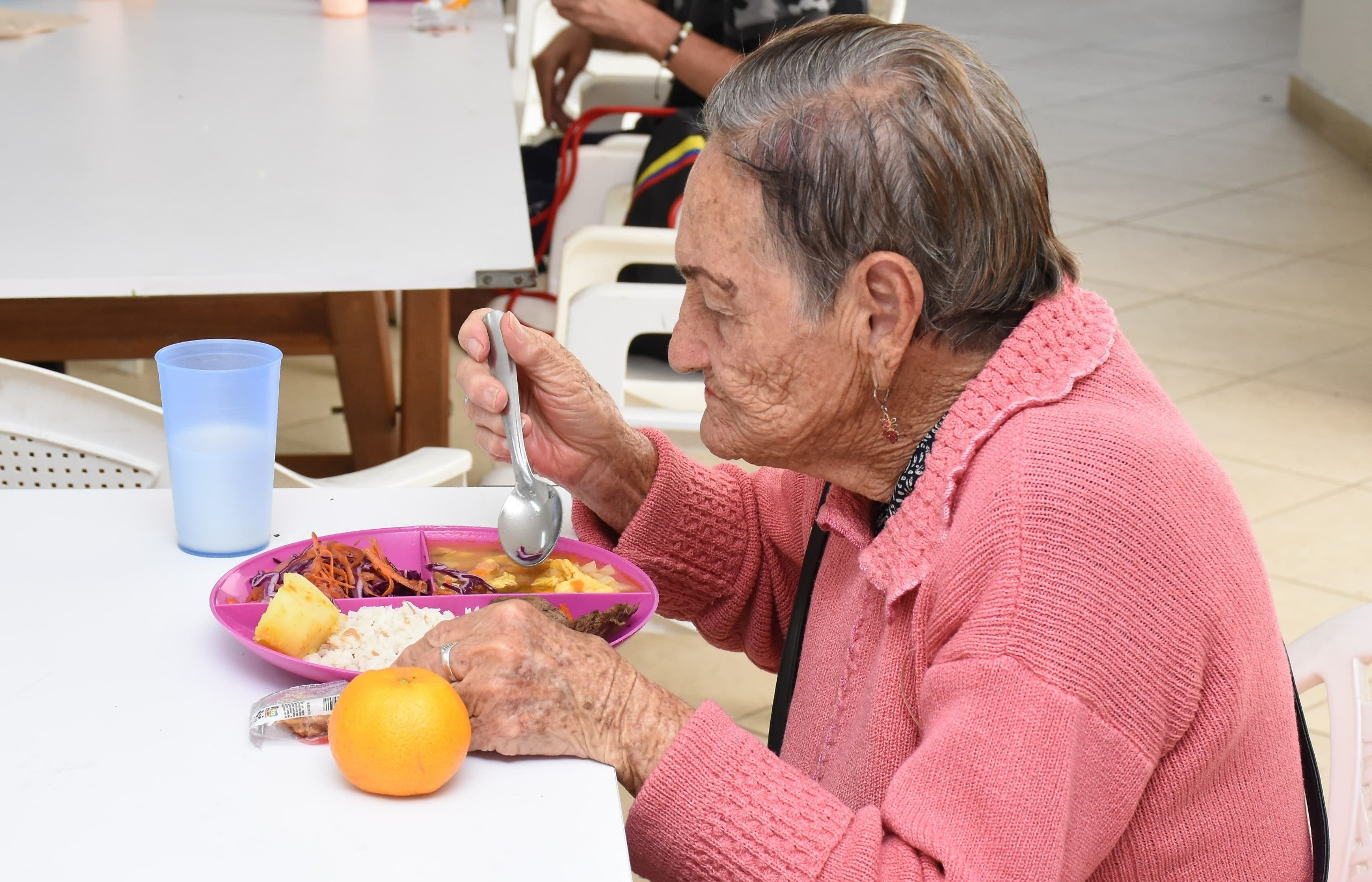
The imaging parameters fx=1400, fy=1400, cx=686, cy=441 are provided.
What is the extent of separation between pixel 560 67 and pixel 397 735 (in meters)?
3.14

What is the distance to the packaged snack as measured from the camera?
3.16ft

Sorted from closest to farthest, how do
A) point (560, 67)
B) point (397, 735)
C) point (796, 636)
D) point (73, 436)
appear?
point (397, 735), point (796, 636), point (73, 436), point (560, 67)

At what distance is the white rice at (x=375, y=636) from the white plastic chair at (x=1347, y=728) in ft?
2.74

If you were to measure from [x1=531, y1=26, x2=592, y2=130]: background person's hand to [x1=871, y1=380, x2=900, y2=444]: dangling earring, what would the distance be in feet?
8.92

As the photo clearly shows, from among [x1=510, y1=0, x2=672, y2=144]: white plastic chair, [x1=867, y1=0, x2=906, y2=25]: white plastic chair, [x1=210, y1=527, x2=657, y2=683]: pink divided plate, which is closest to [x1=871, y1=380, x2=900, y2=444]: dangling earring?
[x1=210, y1=527, x2=657, y2=683]: pink divided plate

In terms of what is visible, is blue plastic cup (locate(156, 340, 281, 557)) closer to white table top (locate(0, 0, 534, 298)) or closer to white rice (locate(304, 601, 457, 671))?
white rice (locate(304, 601, 457, 671))

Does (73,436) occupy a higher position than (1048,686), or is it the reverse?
(1048,686)

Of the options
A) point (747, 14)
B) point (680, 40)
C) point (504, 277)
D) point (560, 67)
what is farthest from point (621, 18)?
point (504, 277)

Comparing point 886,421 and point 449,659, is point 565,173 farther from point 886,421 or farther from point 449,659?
point 449,659

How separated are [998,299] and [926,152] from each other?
14 centimetres

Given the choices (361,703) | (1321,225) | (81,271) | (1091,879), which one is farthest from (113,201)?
(1321,225)

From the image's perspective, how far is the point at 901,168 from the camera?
1.01m

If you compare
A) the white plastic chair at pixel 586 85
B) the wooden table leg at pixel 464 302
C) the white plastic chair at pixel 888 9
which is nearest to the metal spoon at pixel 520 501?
the white plastic chair at pixel 888 9

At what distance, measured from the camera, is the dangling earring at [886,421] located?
114 cm
